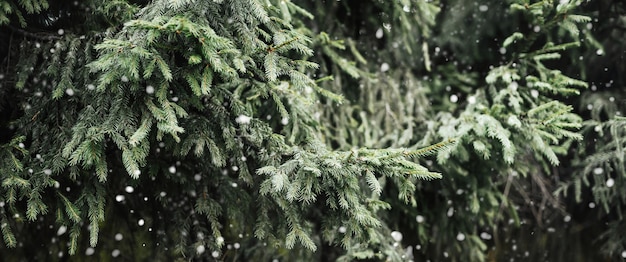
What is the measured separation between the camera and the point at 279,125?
3.84m

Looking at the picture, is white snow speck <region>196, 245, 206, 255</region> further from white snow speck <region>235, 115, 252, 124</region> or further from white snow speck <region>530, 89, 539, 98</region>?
white snow speck <region>530, 89, 539, 98</region>

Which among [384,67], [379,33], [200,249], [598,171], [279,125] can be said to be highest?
[379,33]

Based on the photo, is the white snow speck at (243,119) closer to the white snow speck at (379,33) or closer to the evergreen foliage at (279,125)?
the evergreen foliage at (279,125)

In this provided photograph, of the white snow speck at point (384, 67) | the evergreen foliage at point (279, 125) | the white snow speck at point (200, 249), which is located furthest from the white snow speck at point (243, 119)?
the white snow speck at point (384, 67)

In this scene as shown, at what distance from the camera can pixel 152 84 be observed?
2502 millimetres

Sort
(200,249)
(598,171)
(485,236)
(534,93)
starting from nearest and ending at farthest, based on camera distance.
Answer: (200,249) → (534,93) → (598,171) → (485,236)

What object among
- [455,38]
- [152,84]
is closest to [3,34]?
[152,84]

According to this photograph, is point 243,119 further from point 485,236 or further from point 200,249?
point 485,236

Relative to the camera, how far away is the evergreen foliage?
2486 millimetres

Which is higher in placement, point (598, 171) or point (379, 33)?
point (379, 33)

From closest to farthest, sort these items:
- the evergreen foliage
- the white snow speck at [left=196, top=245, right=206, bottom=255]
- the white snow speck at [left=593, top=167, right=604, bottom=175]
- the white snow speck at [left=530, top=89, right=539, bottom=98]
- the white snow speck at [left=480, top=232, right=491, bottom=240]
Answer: the evergreen foliage < the white snow speck at [left=196, top=245, right=206, bottom=255] < the white snow speck at [left=530, top=89, right=539, bottom=98] < the white snow speck at [left=593, top=167, right=604, bottom=175] < the white snow speck at [left=480, top=232, right=491, bottom=240]

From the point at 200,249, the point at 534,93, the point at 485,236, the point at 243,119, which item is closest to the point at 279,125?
the point at 243,119

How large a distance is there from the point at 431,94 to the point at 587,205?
247cm

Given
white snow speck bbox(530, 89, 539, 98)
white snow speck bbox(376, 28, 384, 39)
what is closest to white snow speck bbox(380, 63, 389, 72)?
white snow speck bbox(376, 28, 384, 39)
